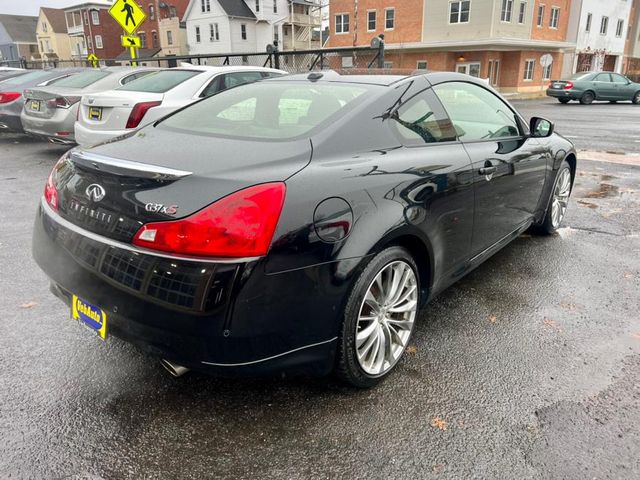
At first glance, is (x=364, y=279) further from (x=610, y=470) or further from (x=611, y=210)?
(x=611, y=210)

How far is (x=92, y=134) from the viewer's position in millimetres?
6977

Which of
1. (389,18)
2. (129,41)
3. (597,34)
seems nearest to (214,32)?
(389,18)

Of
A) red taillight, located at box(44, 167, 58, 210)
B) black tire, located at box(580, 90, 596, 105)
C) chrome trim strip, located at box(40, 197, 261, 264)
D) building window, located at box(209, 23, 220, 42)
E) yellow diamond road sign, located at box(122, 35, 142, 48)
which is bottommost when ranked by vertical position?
black tire, located at box(580, 90, 596, 105)

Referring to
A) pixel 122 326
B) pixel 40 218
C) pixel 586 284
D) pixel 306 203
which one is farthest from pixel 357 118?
pixel 586 284

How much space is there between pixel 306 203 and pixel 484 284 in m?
2.32

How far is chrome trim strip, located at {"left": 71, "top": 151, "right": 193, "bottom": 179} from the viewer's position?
2102 millimetres

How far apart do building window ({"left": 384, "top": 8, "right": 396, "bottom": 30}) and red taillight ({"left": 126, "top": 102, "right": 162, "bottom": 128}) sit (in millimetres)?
32234

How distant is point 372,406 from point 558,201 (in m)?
3.48

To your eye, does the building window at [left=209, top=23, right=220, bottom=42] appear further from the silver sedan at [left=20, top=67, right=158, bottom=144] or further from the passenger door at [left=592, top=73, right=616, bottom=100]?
the silver sedan at [left=20, top=67, right=158, bottom=144]

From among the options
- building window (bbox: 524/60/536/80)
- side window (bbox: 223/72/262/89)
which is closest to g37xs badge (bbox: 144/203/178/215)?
side window (bbox: 223/72/262/89)

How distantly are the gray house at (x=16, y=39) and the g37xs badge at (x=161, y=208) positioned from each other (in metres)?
86.3

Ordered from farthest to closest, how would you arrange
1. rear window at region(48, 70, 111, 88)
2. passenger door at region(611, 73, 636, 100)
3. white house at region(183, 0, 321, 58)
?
white house at region(183, 0, 321, 58), passenger door at region(611, 73, 636, 100), rear window at region(48, 70, 111, 88)

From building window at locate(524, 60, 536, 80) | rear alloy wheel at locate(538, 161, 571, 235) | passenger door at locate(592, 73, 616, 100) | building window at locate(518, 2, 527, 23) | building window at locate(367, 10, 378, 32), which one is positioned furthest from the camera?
building window at locate(367, 10, 378, 32)

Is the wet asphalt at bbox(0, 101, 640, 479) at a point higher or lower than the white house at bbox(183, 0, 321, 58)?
lower
